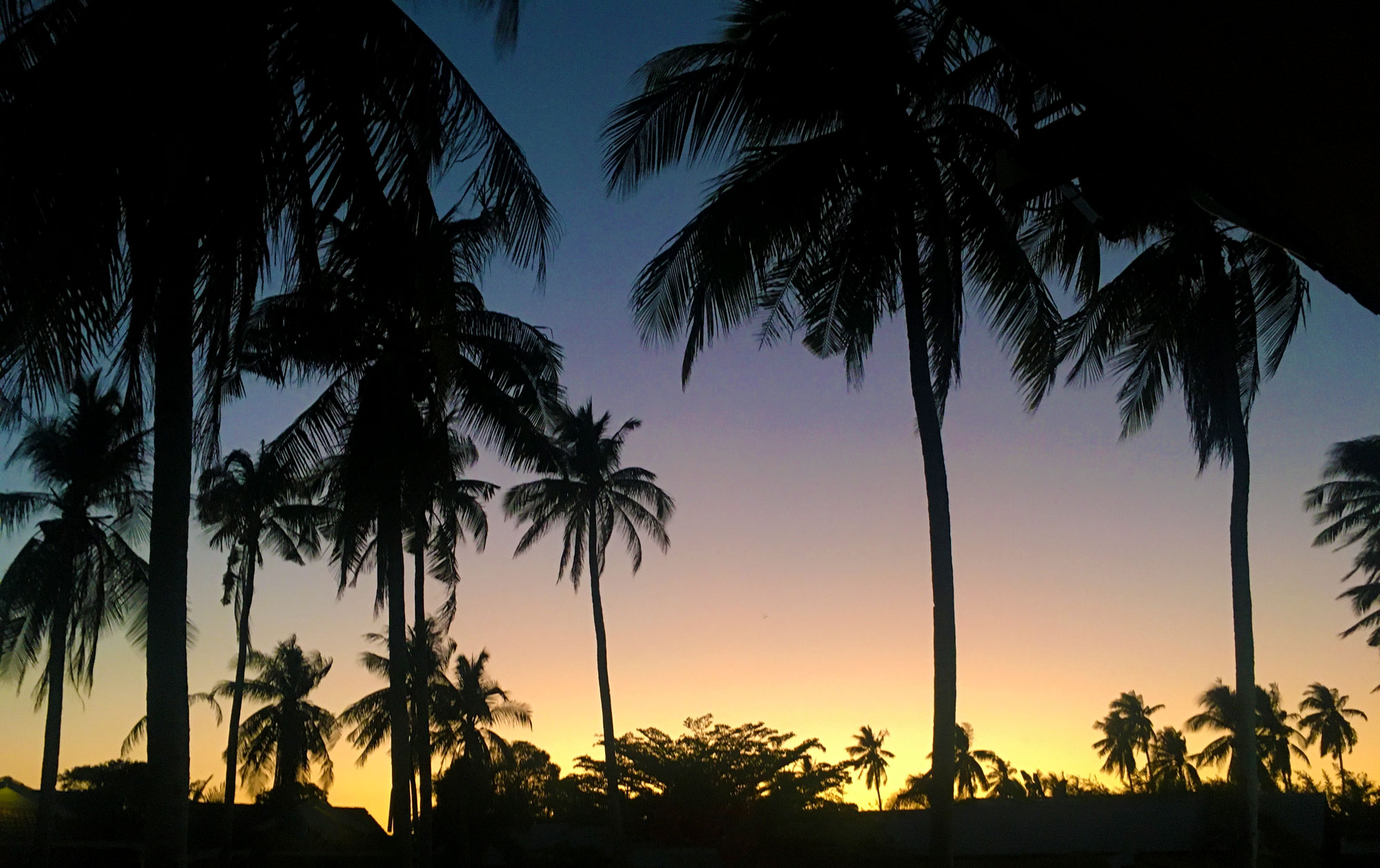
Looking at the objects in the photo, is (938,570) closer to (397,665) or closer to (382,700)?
(397,665)

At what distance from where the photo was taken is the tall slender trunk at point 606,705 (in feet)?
95.3

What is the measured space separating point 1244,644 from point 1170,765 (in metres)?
53.8

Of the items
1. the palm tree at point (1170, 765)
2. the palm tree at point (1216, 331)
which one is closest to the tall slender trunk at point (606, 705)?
the palm tree at point (1216, 331)

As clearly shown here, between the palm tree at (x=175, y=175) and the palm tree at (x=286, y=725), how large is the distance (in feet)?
99.4

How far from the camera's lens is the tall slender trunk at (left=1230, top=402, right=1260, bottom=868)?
12.1 meters

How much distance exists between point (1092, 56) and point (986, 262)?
9125 millimetres

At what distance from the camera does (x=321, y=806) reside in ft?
109

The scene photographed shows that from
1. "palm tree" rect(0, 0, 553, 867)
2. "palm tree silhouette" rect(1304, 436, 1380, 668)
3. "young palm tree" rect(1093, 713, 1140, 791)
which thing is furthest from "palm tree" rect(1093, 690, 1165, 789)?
"palm tree" rect(0, 0, 553, 867)

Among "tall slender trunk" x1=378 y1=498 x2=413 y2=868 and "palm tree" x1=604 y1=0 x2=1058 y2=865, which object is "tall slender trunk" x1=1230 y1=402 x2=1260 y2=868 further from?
"tall slender trunk" x1=378 y1=498 x2=413 y2=868

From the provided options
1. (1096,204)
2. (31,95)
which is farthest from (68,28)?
(1096,204)

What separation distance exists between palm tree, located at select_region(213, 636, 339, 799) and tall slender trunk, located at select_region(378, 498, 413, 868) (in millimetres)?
18073

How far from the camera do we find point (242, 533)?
28.6m

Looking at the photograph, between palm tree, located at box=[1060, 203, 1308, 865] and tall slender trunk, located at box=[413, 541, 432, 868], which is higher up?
palm tree, located at box=[1060, 203, 1308, 865]

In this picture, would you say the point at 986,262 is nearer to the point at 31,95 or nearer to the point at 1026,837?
the point at 31,95
